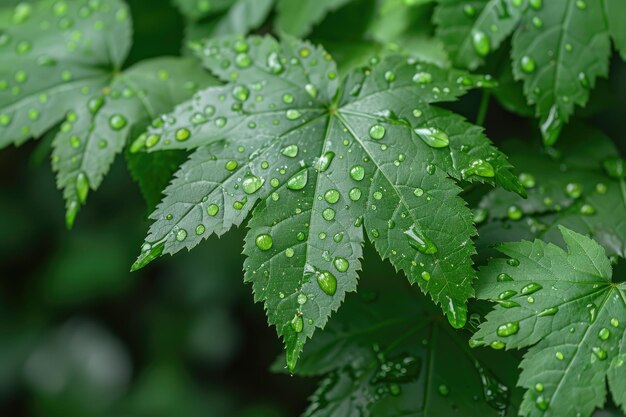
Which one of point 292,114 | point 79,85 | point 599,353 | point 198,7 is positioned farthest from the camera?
point 198,7

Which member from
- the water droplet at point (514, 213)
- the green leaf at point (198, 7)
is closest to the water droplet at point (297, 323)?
the water droplet at point (514, 213)

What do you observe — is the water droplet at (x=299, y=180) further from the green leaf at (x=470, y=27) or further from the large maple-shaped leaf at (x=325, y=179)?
the green leaf at (x=470, y=27)

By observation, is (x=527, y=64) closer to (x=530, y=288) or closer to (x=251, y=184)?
(x=530, y=288)

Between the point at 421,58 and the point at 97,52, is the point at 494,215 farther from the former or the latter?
the point at 97,52

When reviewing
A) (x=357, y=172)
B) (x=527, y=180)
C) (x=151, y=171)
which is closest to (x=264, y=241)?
(x=357, y=172)

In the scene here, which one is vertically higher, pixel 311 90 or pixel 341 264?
pixel 311 90

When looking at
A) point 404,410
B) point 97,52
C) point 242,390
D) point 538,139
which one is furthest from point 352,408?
point 242,390

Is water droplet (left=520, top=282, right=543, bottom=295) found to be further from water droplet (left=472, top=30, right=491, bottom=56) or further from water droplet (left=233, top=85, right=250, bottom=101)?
water droplet (left=233, top=85, right=250, bottom=101)
